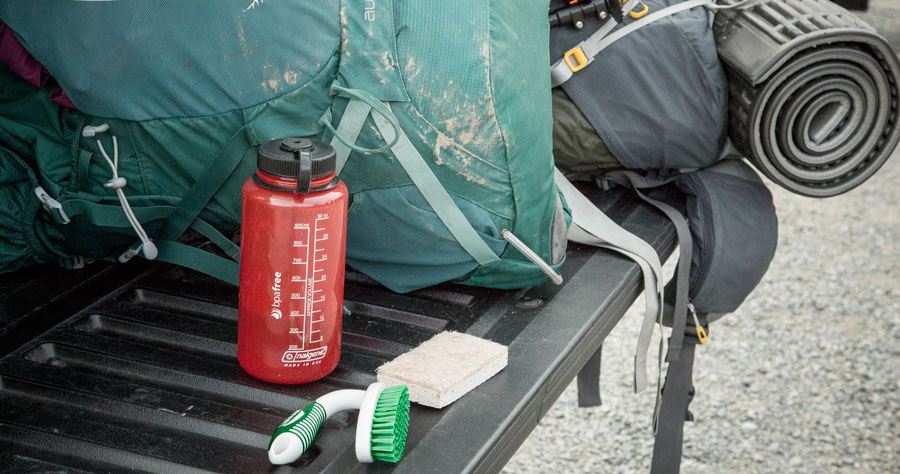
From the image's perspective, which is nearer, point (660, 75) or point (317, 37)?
point (317, 37)

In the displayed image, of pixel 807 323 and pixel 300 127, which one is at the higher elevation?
pixel 300 127

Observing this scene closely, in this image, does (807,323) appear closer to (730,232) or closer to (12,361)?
(730,232)

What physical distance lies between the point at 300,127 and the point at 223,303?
319 mm

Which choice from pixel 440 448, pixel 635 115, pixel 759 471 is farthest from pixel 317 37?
pixel 759 471

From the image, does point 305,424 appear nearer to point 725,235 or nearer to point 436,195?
point 436,195

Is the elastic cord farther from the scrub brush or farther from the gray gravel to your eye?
the gray gravel

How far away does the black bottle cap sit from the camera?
1.06 m

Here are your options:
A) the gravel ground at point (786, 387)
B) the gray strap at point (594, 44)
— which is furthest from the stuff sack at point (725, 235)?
the gravel ground at point (786, 387)

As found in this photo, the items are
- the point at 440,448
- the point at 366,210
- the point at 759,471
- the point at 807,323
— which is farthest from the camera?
the point at 807,323

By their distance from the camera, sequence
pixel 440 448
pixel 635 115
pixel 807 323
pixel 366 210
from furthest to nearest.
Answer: pixel 807 323 → pixel 635 115 → pixel 366 210 → pixel 440 448

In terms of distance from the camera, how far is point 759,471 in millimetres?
2307

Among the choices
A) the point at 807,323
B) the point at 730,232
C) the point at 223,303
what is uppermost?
the point at 223,303

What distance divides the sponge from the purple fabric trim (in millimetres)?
677

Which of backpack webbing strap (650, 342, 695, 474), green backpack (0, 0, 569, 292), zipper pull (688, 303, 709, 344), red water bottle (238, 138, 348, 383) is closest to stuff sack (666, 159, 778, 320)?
zipper pull (688, 303, 709, 344)
